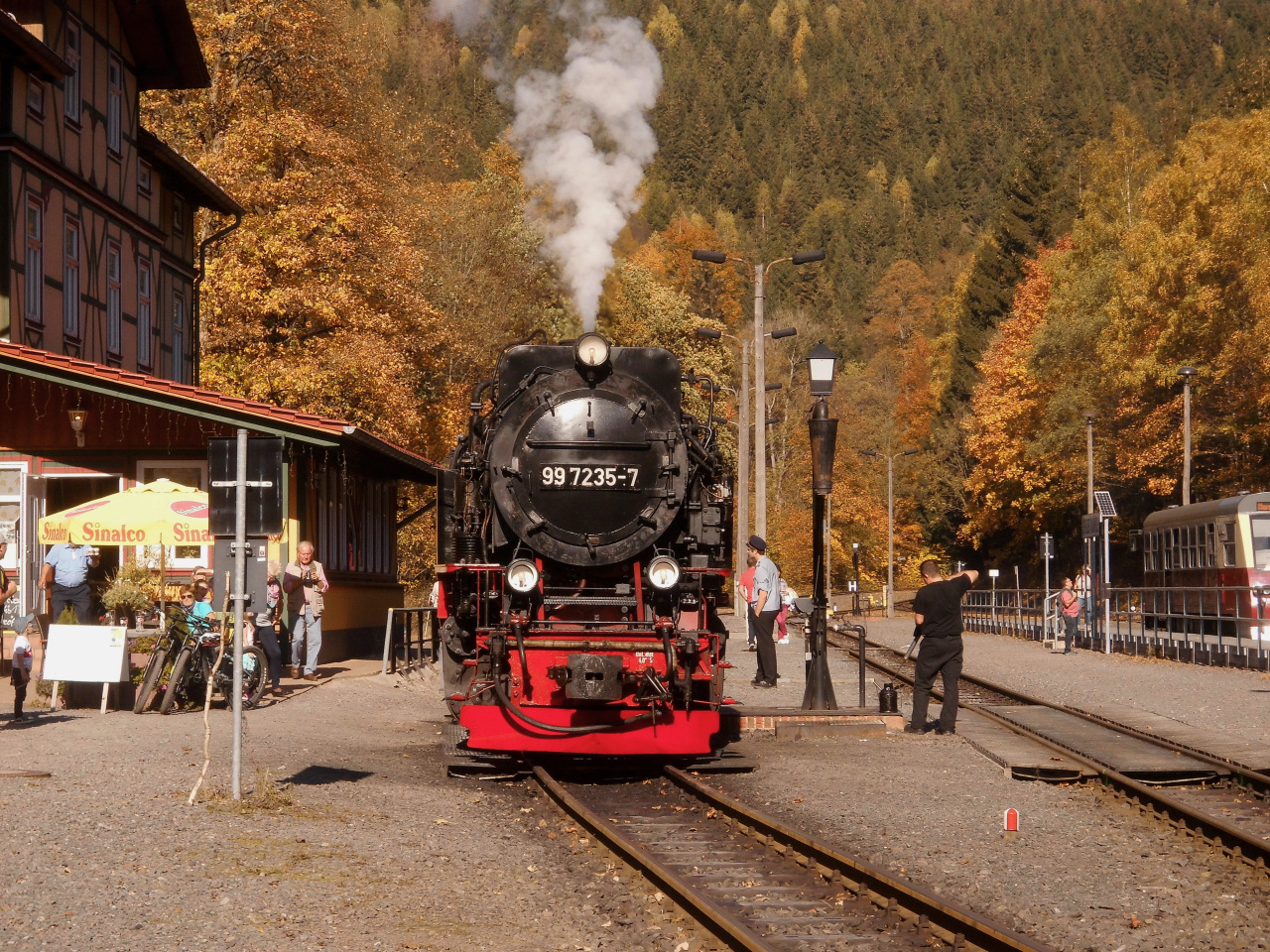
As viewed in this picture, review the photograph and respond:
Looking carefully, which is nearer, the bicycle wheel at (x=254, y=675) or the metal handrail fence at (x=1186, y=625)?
the bicycle wheel at (x=254, y=675)

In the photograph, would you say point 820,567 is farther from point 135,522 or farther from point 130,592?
point 130,592

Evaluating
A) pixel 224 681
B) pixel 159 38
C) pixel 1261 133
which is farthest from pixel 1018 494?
pixel 224 681

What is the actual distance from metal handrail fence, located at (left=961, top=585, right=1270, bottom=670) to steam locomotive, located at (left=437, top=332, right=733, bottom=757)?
46.0 feet

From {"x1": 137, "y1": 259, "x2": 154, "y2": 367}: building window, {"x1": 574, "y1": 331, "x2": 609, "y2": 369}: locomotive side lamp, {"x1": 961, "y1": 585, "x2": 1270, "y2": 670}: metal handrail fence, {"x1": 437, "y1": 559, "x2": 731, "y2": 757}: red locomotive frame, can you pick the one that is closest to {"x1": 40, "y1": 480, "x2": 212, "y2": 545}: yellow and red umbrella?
{"x1": 574, "y1": 331, "x2": 609, "y2": 369}: locomotive side lamp

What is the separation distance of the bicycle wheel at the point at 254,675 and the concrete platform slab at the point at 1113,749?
25.6ft

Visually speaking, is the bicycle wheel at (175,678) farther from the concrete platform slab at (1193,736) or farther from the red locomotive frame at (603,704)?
the concrete platform slab at (1193,736)

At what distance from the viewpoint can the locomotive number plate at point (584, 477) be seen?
1224 cm

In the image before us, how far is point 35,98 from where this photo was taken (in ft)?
76.1

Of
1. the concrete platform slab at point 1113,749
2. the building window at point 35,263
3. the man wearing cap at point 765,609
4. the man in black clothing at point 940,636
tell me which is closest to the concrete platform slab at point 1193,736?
the concrete platform slab at point 1113,749

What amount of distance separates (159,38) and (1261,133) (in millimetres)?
30611

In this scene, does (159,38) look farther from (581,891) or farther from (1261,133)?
(1261,133)

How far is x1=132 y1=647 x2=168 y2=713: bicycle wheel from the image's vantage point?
15.5 meters

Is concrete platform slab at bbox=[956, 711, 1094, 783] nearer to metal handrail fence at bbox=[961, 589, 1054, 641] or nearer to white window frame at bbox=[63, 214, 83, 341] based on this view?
white window frame at bbox=[63, 214, 83, 341]

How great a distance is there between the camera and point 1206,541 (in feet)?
105
